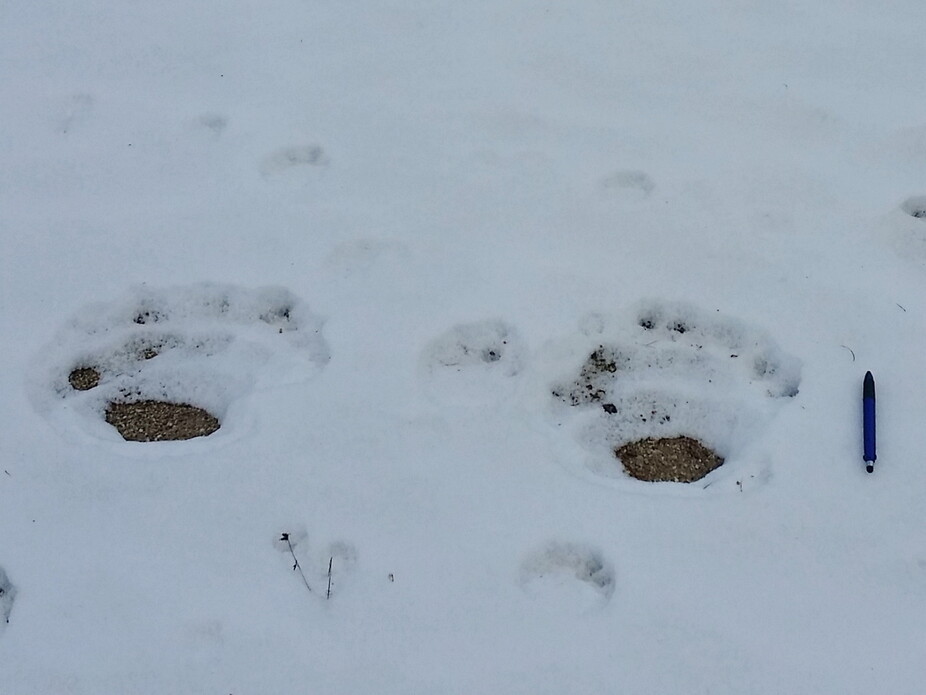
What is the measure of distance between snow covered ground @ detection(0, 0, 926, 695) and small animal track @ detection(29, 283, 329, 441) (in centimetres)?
1

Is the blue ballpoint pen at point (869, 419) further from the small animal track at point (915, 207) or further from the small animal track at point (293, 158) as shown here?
the small animal track at point (293, 158)

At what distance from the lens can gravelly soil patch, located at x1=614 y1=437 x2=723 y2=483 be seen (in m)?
2.62

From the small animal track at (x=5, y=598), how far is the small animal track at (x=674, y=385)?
1.62m

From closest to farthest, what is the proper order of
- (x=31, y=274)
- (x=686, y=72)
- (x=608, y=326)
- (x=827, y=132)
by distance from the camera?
1. (x=608, y=326)
2. (x=31, y=274)
3. (x=827, y=132)
4. (x=686, y=72)

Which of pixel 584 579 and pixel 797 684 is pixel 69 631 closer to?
pixel 584 579

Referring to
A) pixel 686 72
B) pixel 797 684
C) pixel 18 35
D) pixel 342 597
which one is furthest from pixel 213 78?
pixel 797 684

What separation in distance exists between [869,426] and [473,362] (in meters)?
1.21

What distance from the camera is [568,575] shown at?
2.34m

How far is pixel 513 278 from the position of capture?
3.12m

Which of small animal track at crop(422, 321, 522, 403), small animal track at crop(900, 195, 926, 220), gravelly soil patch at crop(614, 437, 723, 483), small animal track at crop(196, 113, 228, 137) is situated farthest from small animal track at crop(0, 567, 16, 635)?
small animal track at crop(900, 195, 926, 220)

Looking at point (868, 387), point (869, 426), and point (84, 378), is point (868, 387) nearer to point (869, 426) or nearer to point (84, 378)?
point (869, 426)

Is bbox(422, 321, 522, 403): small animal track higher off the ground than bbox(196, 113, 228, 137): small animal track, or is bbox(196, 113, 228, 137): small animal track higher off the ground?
bbox(196, 113, 228, 137): small animal track

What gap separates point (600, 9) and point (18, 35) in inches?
112

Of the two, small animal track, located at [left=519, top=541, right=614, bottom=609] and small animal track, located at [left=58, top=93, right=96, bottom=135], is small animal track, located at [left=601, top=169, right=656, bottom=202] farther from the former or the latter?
small animal track, located at [left=58, top=93, right=96, bottom=135]
